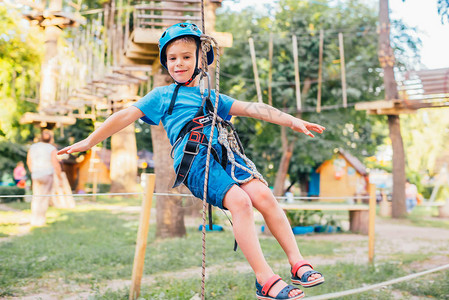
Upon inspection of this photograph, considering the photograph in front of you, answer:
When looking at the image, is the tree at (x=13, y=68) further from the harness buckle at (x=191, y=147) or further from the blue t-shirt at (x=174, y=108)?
the harness buckle at (x=191, y=147)

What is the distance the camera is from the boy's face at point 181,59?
2.62m

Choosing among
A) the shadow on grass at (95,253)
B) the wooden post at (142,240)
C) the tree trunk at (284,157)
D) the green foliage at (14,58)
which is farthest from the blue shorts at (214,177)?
the green foliage at (14,58)

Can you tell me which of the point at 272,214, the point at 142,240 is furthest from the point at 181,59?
the point at 142,240

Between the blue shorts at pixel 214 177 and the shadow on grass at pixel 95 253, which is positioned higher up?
the blue shorts at pixel 214 177

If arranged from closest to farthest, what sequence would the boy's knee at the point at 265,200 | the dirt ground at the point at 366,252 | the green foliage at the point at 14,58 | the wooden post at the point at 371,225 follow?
the boy's knee at the point at 265,200, the dirt ground at the point at 366,252, the wooden post at the point at 371,225, the green foliage at the point at 14,58

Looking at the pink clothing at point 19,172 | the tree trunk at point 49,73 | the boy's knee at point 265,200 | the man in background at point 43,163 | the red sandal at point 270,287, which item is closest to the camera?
the red sandal at point 270,287

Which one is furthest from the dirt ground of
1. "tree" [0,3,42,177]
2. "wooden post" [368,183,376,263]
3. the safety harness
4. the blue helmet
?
"tree" [0,3,42,177]

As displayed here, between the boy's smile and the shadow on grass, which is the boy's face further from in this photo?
the shadow on grass

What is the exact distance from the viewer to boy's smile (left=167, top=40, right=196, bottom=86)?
2.62 meters

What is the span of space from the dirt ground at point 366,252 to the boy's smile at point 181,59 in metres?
3.08

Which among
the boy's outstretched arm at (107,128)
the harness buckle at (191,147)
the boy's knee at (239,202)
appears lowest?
the boy's knee at (239,202)

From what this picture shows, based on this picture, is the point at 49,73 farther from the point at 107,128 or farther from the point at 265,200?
the point at 265,200

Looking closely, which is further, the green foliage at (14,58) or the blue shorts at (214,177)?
the green foliage at (14,58)

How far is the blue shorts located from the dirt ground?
2.90m
